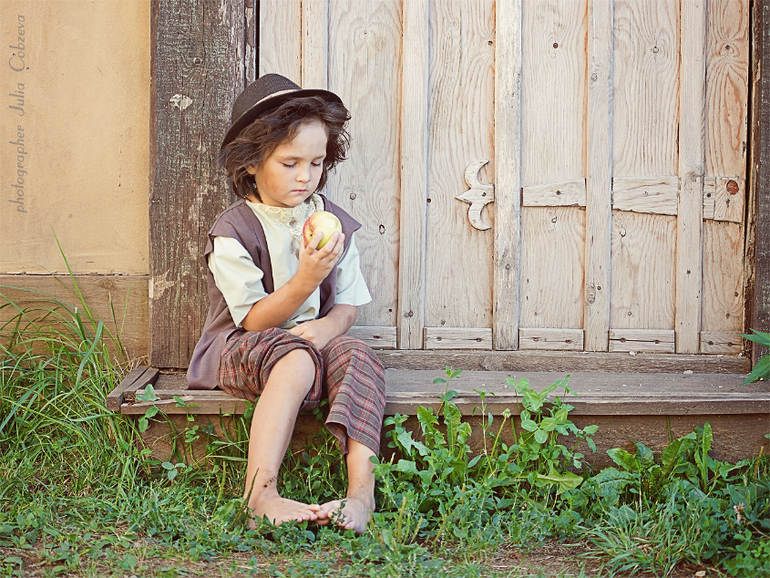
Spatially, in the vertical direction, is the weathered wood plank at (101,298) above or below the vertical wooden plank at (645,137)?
below

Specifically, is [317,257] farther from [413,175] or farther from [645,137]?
[645,137]

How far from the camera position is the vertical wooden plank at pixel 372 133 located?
2.83m

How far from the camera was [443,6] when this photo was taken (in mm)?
2854

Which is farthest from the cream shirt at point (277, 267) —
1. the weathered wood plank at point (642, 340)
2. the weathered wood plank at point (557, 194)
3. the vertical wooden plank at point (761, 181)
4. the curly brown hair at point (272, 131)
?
the vertical wooden plank at point (761, 181)

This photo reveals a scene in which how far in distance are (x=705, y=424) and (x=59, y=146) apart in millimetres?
2746

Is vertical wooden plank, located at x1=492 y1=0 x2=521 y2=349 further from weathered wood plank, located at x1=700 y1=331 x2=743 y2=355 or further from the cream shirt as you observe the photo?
weathered wood plank, located at x1=700 y1=331 x2=743 y2=355

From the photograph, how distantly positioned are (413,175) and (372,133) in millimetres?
258

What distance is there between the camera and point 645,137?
113 inches

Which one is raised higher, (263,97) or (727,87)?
(727,87)

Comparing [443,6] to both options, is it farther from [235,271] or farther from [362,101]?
[235,271]

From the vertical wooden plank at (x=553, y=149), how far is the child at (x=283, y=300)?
0.83 metres

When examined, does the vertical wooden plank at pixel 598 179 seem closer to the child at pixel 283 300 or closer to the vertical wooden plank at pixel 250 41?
the child at pixel 283 300

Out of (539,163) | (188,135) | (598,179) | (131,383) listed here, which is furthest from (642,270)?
(131,383)

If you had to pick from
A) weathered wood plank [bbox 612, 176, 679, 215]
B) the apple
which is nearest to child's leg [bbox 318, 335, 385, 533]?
the apple
